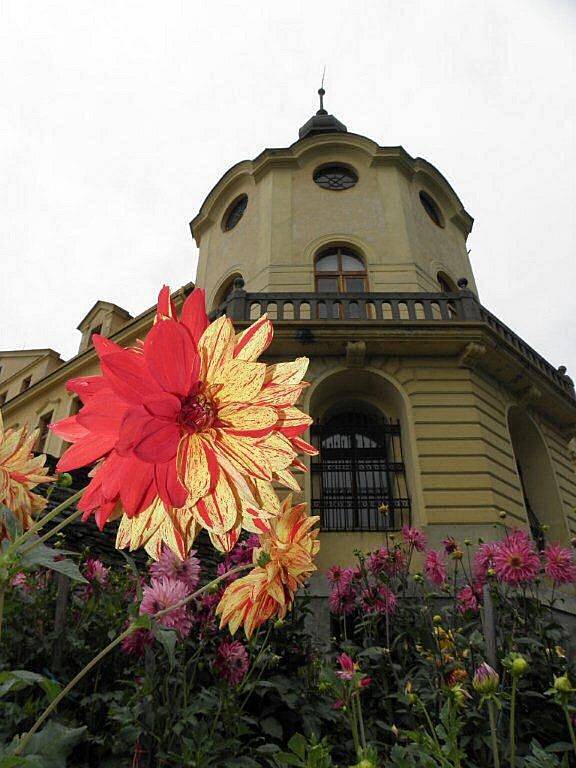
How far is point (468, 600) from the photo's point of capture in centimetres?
351

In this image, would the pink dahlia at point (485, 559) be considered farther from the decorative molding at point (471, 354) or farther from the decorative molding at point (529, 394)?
the decorative molding at point (529, 394)

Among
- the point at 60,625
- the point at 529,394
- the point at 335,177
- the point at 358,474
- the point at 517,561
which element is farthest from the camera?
the point at 335,177

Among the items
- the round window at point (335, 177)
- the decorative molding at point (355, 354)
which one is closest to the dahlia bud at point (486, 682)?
the decorative molding at point (355, 354)

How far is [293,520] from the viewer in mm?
1229

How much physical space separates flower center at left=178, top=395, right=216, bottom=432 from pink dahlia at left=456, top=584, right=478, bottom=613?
3.23 m

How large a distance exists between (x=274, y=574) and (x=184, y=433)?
47cm

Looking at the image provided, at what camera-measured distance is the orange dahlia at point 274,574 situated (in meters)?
1.15

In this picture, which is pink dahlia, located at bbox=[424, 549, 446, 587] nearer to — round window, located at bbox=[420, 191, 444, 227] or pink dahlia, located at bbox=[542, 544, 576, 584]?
pink dahlia, located at bbox=[542, 544, 576, 584]

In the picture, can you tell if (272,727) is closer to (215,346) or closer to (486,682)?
(486,682)

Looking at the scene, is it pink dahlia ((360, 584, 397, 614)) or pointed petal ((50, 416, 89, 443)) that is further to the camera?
pink dahlia ((360, 584, 397, 614))

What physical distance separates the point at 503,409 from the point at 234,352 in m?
12.3

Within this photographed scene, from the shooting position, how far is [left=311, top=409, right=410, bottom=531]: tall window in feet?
34.4

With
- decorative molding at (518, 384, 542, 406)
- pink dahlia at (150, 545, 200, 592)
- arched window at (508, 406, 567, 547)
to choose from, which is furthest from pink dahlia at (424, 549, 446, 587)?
decorative molding at (518, 384, 542, 406)

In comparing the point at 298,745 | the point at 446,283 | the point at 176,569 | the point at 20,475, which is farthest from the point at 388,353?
the point at 20,475
